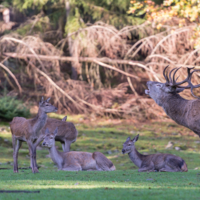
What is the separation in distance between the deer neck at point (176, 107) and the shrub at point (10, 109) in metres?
9.86

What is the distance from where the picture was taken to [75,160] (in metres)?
10.1

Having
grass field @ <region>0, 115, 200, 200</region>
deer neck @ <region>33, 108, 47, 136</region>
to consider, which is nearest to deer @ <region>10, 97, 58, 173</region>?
deer neck @ <region>33, 108, 47, 136</region>

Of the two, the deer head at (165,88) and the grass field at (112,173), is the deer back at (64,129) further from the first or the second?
the deer head at (165,88)

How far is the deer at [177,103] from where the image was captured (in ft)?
27.5

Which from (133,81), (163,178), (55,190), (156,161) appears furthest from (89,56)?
(55,190)

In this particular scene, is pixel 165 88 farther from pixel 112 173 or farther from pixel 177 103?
pixel 112 173

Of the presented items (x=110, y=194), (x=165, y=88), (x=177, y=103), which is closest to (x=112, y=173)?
(x=177, y=103)

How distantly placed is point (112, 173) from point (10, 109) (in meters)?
9.95

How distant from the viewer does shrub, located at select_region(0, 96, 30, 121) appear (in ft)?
56.9

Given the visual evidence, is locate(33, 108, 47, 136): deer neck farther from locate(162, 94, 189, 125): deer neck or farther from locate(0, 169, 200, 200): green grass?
locate(162, 94, 189, 125): deer neck

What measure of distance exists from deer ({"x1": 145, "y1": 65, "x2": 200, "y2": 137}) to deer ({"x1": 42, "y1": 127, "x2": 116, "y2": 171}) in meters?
2.32

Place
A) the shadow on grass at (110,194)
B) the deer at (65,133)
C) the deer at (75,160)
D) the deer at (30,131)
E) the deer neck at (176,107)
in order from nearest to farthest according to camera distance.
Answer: the shadow on grass at (110,194) < the deer neck at (176,107) < the deer at (30,131) < the deer at (75,160) < the deer at (65,133)

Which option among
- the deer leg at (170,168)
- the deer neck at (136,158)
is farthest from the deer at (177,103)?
the deer neck at (136,158)

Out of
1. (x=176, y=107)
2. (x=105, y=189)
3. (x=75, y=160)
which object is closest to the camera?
(x=105, y=189)
